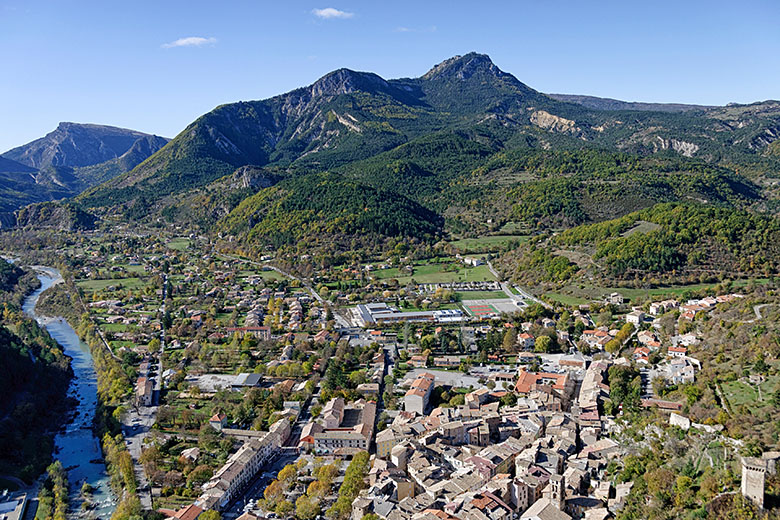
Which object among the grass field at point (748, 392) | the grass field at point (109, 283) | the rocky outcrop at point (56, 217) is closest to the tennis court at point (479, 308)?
the grass field at point (748, 392)

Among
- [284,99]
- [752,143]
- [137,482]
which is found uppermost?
[284,99]

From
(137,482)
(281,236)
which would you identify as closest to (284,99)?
(281,236)

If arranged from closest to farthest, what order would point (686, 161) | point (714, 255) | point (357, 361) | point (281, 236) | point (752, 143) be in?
point (357, 361)
point (714, 255)
point (281, 236)
point (686, 161)
point (752, 143)

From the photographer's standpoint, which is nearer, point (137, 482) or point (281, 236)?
point (137, 482)

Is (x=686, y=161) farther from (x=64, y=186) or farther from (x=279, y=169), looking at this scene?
Answer: (x=64, y=186)

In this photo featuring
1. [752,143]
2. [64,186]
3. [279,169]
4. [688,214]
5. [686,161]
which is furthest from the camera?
[64,186]

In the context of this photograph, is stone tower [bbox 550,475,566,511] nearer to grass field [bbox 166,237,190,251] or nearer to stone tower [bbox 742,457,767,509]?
stone tower [bbox 742,457,767,509]

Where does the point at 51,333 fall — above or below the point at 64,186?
below
